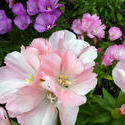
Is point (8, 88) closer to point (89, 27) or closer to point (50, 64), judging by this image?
point (50, 64)

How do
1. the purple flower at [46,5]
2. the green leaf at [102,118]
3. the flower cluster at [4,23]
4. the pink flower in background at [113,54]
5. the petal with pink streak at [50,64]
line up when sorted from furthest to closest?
the flower cluster at [4,23]
the purple flower at [46,5]
the pink flower in background at [113,54]
the green leaf at [102,118]
the petal with pink streak at [50,64]

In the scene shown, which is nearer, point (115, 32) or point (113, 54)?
point (113, 54)

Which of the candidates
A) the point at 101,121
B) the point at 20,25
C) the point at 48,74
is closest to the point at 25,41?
the point at 20,25

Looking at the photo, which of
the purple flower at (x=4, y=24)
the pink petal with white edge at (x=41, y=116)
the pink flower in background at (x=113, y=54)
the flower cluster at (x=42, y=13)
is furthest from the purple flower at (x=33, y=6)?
the pink petal with white edge at (x=41, y=116)

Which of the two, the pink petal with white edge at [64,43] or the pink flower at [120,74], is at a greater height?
the pink petal with white edge at [64,43]

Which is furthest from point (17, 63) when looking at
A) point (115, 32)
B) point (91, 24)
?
point (115, 32)

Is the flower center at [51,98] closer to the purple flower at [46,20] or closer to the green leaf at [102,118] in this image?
the green leaf at [102,118]

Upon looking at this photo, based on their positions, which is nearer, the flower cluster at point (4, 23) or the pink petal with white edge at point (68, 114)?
the pink petal with white edge at point (68, 114)

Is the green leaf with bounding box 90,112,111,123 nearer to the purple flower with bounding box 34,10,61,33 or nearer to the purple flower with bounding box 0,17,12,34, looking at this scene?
the purple flower with bounding box 34,10,61,33
